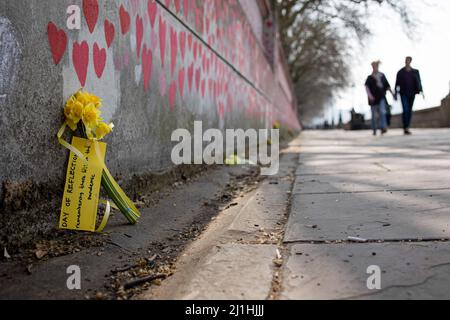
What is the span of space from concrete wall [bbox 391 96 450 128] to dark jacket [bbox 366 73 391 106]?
22.6 feet

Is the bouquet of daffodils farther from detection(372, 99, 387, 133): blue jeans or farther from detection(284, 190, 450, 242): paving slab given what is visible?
detection(372, 99, 387, 133): blue jeans

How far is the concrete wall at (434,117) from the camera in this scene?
15.2 metres

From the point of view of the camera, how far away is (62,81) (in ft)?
5.65

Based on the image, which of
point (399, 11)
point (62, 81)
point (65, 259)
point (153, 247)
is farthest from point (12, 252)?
point (399, 11)

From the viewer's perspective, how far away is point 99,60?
80.5 inches

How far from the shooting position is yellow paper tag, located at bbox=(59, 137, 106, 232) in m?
1.67

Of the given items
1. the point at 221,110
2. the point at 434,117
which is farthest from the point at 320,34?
the point at 221,110

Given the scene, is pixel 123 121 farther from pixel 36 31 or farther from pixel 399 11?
pixel 399 11

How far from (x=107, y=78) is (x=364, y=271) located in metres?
1.53

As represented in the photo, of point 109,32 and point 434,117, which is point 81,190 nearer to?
point 109,32

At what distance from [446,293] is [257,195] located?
5.23 ft

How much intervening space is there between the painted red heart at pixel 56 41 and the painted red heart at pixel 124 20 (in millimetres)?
607

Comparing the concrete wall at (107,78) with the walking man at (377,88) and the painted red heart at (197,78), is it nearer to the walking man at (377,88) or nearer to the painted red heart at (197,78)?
the painted red heart at (197,78)

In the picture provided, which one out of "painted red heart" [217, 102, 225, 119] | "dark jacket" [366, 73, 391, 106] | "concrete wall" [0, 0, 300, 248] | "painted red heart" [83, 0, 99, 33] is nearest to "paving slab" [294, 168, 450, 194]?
"concrete wall" [0, 0, 300, 248]
